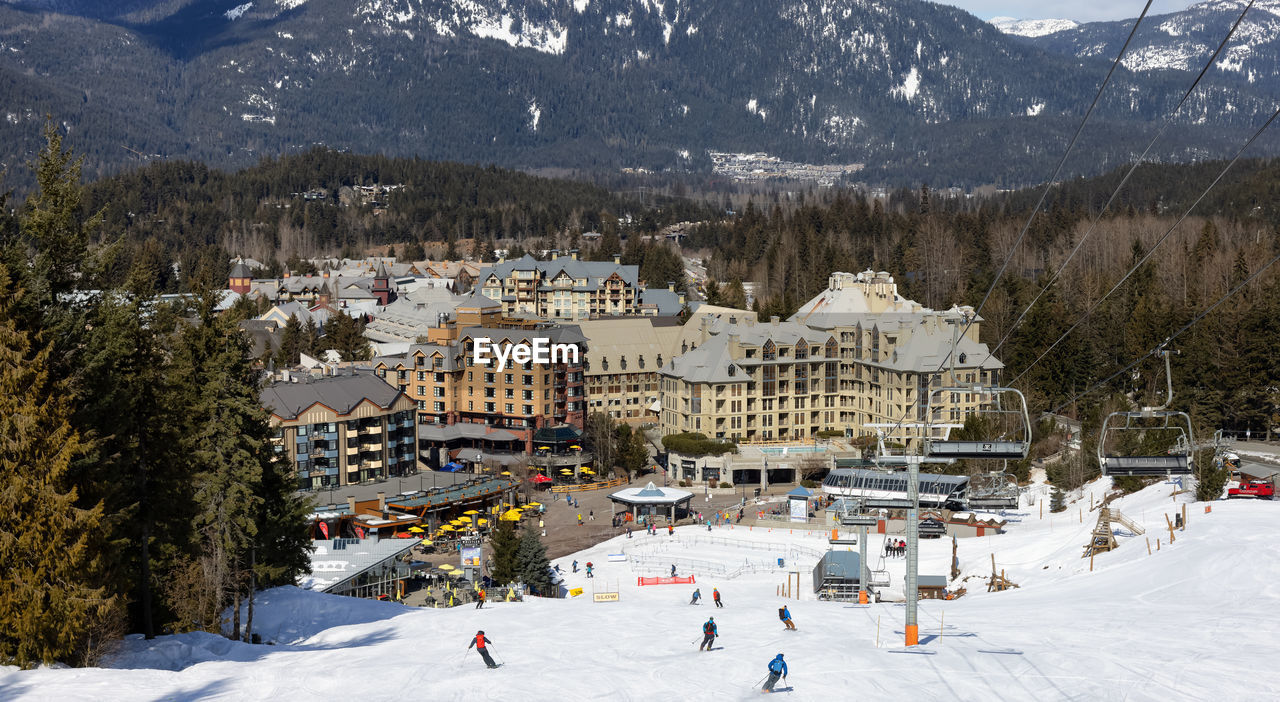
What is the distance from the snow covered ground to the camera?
26.5m

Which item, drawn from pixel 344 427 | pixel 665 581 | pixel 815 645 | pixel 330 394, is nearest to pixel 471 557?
pixel 665 581

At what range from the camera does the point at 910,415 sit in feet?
278

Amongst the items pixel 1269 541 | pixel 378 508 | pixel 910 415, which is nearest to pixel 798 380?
pixel 910 415

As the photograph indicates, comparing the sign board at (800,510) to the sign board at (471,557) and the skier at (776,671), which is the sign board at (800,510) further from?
the skier at (776,671)

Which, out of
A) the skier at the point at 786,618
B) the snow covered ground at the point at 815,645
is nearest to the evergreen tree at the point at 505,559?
the snow covered ground at the point at 815,645

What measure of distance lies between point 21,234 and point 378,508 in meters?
46.1

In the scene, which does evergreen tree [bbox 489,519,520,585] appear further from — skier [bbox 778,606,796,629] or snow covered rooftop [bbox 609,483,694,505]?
skier [bbox 778,606,796,629]

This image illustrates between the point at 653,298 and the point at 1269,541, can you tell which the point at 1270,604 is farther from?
the point at 653,298

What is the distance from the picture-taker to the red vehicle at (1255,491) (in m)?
52.8

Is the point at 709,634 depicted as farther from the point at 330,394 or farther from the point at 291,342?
the point at 291,342

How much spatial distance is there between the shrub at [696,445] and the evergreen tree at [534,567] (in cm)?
2872

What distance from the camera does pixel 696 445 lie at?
270 feet

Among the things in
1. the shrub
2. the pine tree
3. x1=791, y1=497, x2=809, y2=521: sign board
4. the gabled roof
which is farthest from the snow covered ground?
the gabled roof

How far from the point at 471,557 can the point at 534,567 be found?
5.30 metres
